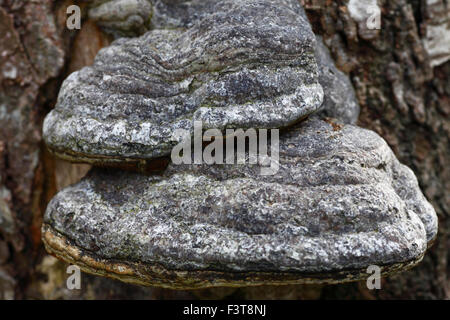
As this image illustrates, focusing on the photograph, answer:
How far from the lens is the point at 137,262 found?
173 cm

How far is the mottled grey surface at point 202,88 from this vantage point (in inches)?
69.4

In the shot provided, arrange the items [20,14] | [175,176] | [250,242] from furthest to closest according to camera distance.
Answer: [20,14] → [175,176] → [250,242]

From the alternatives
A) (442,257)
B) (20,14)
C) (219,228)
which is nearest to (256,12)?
(219,228)

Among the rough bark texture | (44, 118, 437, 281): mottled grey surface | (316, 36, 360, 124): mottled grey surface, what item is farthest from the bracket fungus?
the rough bark texture

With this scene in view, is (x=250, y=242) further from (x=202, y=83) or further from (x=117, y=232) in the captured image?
(x=202, y=83)

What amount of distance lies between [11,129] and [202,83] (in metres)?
1.51

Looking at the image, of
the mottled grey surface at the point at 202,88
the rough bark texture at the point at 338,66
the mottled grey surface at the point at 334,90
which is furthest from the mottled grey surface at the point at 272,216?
the rough bark texture at the point at 338,66

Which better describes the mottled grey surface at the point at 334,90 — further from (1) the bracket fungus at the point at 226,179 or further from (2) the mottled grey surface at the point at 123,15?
(2) the mottled grey surface at the point at 123,15

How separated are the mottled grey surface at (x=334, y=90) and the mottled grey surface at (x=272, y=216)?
34 cm

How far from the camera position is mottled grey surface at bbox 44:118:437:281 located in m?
1.59

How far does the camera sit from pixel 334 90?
2301mm

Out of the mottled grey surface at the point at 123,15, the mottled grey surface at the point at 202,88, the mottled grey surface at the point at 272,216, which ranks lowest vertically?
the mottled grey surface at the point at 272,216

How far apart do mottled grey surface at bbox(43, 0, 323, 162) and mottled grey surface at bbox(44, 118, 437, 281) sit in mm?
195

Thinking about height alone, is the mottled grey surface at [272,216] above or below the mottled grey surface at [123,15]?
below
